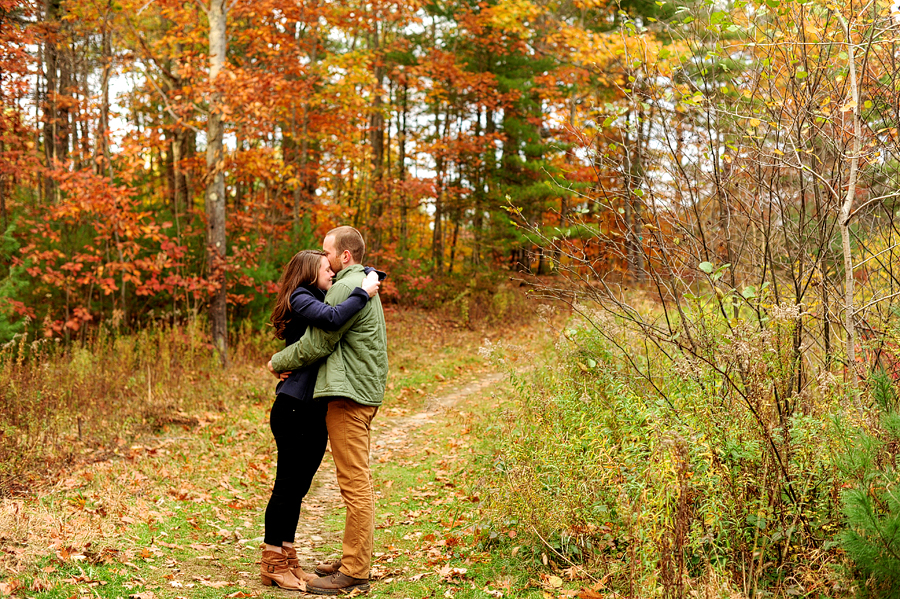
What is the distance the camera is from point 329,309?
14.4ft

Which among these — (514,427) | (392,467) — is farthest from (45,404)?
(514,427)

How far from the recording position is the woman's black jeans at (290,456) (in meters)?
4.59

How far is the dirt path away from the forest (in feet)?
0.25

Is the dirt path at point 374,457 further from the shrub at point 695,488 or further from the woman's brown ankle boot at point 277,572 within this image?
the shrub at point 695,488

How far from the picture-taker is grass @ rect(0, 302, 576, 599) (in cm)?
433

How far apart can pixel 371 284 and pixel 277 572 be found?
2.03 metres

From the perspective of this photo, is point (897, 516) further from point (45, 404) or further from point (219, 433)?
point (45, 404)

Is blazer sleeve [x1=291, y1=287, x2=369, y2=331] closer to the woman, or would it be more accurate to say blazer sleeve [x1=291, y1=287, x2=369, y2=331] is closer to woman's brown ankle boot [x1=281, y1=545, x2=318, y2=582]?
the woman

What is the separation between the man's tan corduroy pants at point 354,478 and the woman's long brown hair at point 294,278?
69 cm

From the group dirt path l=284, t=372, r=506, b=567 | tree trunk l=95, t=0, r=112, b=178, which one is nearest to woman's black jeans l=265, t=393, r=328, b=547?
dirt path l=284, t=372, r=506, b=567

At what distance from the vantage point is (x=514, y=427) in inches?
272

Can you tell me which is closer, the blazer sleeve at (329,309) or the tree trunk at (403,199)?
the blazer sleeve at (329,309)

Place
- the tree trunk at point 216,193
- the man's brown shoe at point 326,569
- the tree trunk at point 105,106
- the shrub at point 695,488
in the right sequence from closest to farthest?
the shrub at point 695,488, the man's brown shoe at point 326,569, the tree trunk at point 216,193, the tree trunk at point 105,106

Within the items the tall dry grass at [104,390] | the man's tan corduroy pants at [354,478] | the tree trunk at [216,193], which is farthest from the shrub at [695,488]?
the tree trunk at [216,193]
